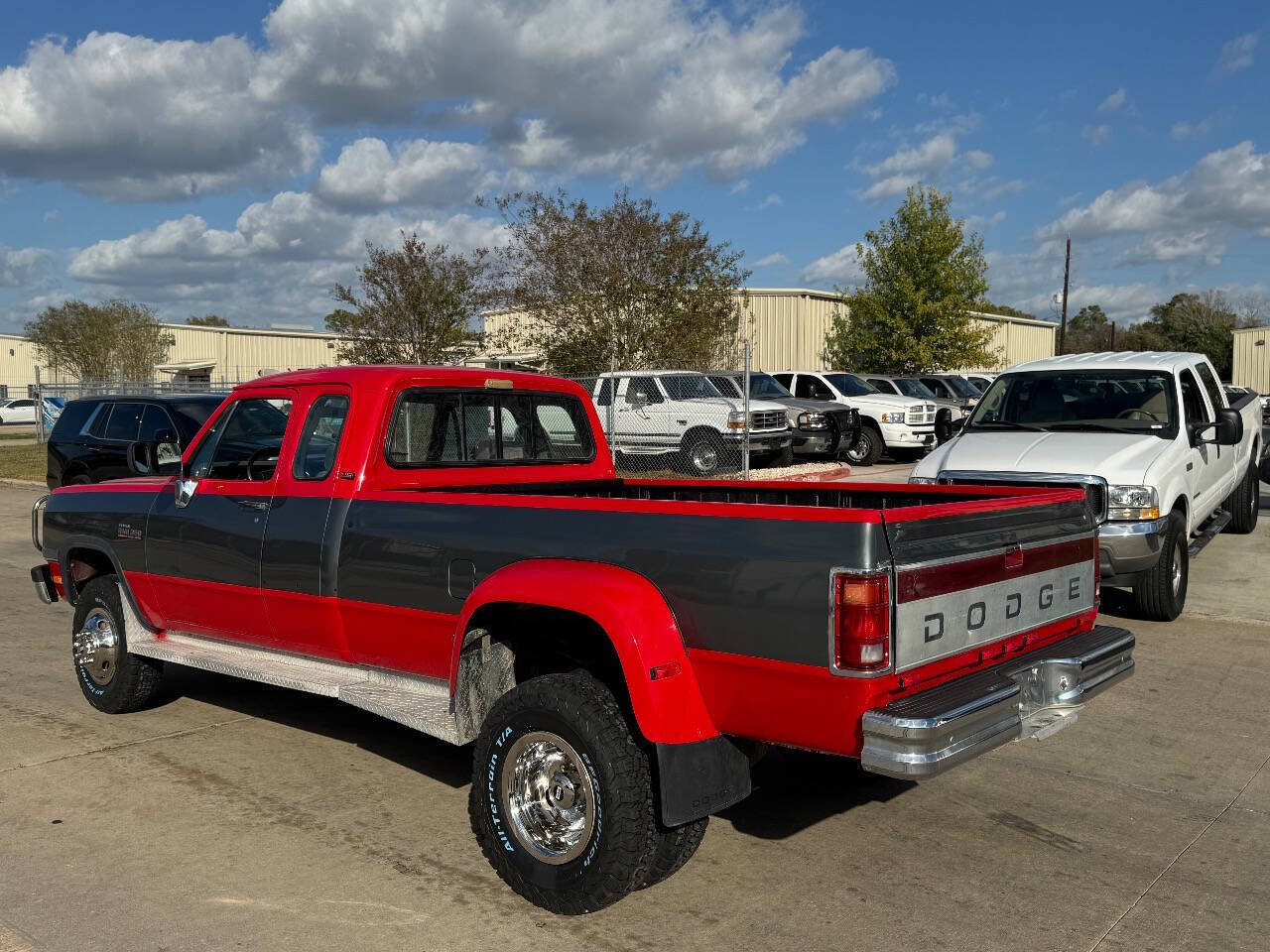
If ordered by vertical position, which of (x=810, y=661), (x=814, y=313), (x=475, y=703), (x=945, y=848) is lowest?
(x=945, y=848)

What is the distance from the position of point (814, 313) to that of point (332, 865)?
3688cm

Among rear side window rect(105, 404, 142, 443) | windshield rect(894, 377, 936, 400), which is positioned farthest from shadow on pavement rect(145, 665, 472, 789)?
windshield rect(894, 377, 936, 400)

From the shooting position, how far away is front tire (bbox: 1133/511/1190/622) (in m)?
7.97

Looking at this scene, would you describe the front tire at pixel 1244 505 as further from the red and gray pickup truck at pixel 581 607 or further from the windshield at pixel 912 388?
the windshield at pixel 912 388

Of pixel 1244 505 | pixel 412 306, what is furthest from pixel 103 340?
pixel 1244 505

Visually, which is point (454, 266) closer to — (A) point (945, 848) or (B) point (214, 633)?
(B) point (214, 633)

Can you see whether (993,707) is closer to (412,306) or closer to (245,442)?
(245,442)

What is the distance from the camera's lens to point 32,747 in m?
5.62

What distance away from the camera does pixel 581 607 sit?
371 cm

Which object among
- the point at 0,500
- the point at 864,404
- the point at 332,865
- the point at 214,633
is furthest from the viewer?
the point at 864,404

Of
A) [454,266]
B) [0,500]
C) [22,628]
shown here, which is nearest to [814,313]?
[454,266]

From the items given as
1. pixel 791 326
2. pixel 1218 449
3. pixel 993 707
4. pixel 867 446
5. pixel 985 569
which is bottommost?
pixel 993 707

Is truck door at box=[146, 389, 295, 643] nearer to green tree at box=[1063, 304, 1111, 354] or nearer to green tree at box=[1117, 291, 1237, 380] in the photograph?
green tree at box=[1117, 291, 1237, 380]

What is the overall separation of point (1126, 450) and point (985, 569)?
16.6ft
